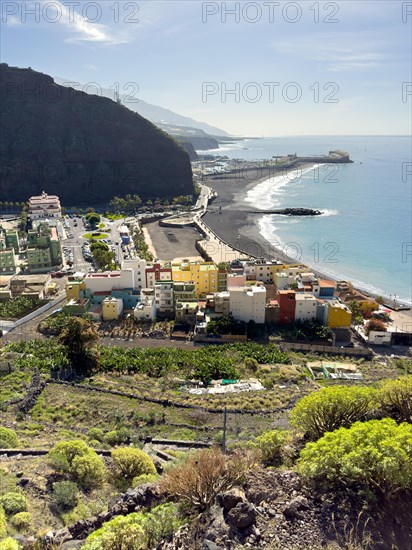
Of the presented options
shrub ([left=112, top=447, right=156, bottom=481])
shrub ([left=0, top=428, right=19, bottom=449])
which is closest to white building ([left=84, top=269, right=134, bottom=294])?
shrub ([left=0, top=428, right=19, bottom=449])

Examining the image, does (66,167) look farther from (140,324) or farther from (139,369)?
(139,369)

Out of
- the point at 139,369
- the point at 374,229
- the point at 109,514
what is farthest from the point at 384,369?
the point at 374,229

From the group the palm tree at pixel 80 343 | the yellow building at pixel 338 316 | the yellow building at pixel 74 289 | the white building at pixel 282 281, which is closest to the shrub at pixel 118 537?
the palm tree at pixel 80 343

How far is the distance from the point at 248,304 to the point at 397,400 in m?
20.9

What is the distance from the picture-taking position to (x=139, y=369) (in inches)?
1059

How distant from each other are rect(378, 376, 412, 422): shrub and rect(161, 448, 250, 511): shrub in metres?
5.63

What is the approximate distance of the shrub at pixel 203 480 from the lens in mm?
9828

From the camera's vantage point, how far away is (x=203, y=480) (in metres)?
10.1

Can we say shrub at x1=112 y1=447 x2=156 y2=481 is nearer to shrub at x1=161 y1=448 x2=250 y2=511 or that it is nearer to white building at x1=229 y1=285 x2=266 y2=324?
shrub at x1=161 y1=448 x2=250 y2=511

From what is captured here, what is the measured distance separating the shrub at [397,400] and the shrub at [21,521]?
10.8 metres

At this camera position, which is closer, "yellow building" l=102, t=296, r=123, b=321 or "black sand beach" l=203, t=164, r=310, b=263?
"yellow building" l=102, t=296, r=123, b=321

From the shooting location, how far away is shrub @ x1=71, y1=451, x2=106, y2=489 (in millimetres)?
13016

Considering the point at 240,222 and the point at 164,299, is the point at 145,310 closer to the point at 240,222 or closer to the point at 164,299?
the point at 164,299

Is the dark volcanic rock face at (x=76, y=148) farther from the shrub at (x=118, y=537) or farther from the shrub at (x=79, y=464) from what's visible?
the shrub at (x=118, y=537)
